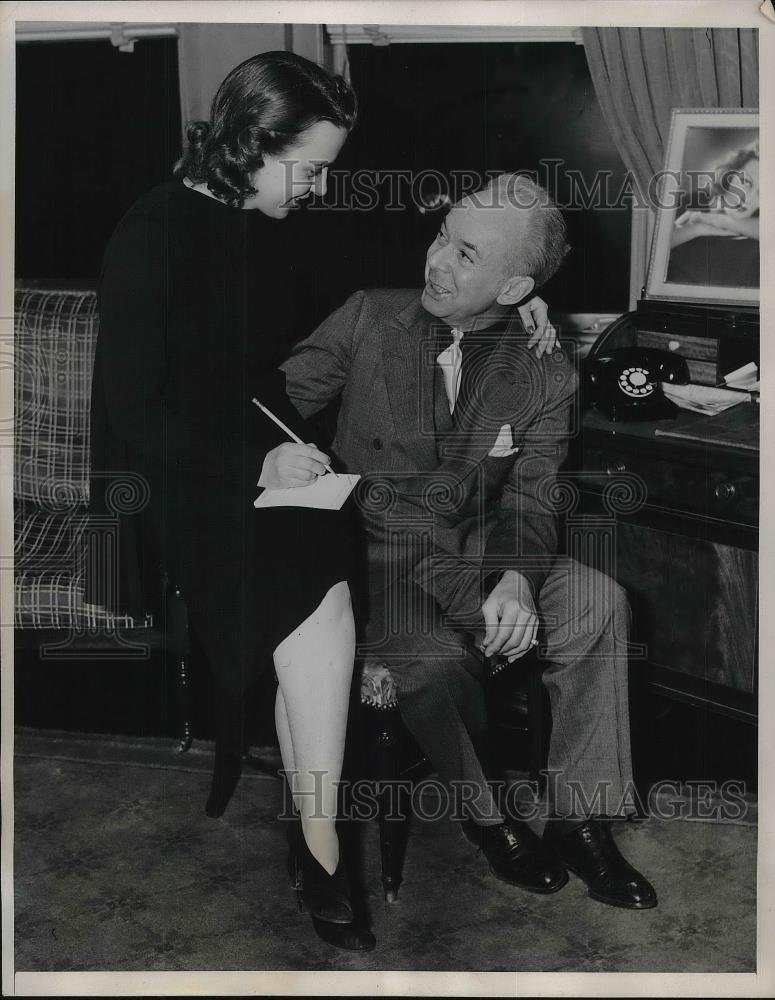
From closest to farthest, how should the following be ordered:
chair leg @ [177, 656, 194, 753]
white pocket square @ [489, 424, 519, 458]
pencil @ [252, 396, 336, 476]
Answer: pencil @ [252, 396, 336, 476] < white pocket square @ [489, 424, 519, 458] < chair leg @ [177, 656, 194, 753]

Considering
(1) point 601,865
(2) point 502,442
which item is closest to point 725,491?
(2) point 502,442

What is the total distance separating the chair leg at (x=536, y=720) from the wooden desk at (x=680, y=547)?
0.95 ft

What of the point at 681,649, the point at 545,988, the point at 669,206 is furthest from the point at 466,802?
the point at 669,206

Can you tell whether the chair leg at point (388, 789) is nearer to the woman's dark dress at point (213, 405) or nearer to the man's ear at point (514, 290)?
the woman's dark dress at point (213, 405)

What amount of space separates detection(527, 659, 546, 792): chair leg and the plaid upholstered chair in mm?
939

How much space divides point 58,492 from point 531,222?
1391 mm

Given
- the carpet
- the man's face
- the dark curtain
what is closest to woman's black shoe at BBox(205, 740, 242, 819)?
the carpet

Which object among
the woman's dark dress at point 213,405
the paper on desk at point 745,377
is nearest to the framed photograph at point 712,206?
the paper on desk at point 745,377

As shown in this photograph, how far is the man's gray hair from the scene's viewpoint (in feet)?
10.0

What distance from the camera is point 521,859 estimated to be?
315cm

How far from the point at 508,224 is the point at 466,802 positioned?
1.47 m

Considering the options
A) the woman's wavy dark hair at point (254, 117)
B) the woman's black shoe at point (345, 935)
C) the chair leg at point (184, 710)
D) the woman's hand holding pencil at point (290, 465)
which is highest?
the woman's wavy dark hair at point (254, 117)

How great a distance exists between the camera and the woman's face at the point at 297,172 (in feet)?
9.68

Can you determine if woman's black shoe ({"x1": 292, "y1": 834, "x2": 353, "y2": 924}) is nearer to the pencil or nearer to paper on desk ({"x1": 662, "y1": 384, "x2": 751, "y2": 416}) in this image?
the pencil
